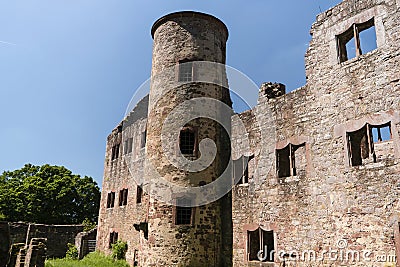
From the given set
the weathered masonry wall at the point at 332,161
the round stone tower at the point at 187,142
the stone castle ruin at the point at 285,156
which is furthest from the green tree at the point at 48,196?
the weathered masonry wall at the point at 332,161

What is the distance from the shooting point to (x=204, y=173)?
1461 cm

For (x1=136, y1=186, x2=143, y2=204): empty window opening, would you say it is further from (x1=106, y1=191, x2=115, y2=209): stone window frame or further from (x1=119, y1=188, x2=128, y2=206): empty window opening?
(x1=106, y1=191, x2=115, y2=209): stone window frame

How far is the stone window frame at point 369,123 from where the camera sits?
32.2 ft

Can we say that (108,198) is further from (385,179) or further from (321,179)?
(385,179)

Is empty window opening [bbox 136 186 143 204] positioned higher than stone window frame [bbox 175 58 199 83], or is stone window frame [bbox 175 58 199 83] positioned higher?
stone window frame [bbox 175 58 199 83]

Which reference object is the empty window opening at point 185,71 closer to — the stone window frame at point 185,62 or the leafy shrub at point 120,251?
the stone window frame at point 185,62

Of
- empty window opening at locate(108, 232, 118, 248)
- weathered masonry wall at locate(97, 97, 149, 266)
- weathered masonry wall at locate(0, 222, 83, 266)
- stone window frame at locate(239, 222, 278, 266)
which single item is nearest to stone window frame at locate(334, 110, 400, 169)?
stone window frame at locate(239, 222, 278, 266)

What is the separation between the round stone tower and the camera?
45.8ft

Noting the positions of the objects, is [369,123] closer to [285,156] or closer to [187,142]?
[285,156]

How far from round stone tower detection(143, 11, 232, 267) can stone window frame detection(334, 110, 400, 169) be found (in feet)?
17.3

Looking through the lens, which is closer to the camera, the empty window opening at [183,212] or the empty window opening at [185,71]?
the empty window opening at [183,212]

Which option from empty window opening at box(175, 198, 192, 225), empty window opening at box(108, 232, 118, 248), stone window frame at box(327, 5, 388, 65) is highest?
stone window frame at box(327, 5, 388, 65)

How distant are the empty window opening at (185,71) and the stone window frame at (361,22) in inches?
237

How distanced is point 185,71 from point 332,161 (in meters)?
7.57
